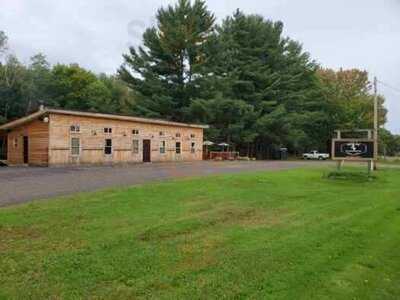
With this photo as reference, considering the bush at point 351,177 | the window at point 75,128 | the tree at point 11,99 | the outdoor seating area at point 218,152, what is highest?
the tree at point 11,99

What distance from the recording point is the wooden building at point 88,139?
80.7 feet

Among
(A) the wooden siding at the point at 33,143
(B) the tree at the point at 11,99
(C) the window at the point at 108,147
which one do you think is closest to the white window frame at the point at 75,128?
(A) the wooden siding at the point at 33,143

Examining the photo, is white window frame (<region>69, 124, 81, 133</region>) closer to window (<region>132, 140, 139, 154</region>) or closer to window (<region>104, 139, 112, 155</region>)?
window (<region>104, 139, 112, 155</region>)

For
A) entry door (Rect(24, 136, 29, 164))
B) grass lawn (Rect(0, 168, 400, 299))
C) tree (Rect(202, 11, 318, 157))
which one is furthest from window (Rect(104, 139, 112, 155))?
grass lawn (Rect(0, 168, 400, 299))

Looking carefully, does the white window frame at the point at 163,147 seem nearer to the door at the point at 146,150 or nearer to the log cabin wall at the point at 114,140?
the log cabin wall at the point at 114,140

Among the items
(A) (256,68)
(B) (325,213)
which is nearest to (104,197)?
(B) (325,213)

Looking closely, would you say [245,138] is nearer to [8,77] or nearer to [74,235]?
[8,77]

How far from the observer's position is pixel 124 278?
4.75 meters

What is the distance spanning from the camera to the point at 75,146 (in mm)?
25531

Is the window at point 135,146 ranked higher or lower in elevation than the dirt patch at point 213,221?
higher

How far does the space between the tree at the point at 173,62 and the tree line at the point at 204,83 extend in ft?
0.32

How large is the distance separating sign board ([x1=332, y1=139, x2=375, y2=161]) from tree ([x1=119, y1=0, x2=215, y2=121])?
80.6ft

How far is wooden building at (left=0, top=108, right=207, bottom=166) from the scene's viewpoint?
24609 millimetres

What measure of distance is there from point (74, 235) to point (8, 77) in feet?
147
